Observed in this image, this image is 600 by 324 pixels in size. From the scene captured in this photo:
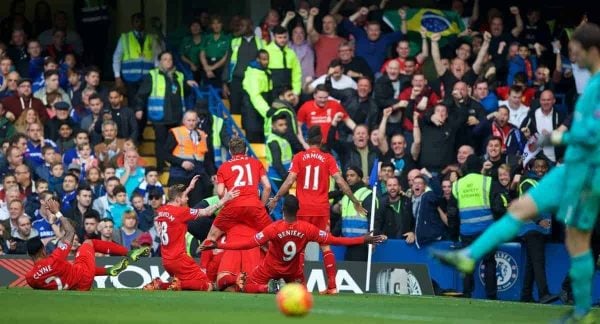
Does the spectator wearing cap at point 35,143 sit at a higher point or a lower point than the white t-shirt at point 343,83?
lower

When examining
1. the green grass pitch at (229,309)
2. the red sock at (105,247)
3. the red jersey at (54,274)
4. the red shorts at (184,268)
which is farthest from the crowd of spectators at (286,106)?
the green grass pitch at (229,309)

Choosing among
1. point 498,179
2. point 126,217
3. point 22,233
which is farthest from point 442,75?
point 22,233

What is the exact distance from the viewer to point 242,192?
19.1 metres

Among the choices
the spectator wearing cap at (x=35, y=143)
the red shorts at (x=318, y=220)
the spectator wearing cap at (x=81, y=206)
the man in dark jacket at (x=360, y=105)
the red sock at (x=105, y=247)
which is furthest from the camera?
the spectator wearing cap at (x=35, y=143)

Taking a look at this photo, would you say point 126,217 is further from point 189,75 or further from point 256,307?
point 256,307

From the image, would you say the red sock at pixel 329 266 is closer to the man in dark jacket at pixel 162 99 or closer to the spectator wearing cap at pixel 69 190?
the spectator wearing cap at pixel 69 190

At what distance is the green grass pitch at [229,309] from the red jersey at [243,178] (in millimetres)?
2152

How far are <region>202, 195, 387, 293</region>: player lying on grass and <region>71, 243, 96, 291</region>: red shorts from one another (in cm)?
148

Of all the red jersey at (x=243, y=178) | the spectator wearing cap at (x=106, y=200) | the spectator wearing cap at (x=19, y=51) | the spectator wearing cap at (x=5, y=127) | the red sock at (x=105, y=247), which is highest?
the spectator wearing cap at (x=19, y=51)

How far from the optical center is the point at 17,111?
2423cm

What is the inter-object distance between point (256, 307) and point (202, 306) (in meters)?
0.56

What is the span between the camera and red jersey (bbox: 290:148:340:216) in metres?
19.6

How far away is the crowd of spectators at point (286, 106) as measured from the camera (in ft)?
72.9

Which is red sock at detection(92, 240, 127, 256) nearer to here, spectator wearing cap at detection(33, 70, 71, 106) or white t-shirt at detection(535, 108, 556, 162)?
spectator wearing cap at detection(33, 70, 71, 106)
